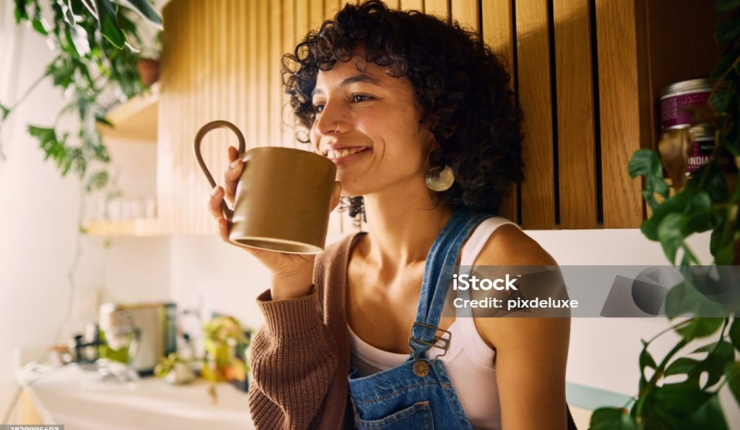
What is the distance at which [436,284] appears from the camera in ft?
→ 2.59

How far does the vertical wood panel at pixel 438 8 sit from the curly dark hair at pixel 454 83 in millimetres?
56

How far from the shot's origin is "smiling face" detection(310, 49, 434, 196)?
0.80 metres

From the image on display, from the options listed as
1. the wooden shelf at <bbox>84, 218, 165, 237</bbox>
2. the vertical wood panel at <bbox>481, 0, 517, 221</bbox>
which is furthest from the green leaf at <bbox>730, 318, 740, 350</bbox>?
the wooden shelf at <bbox>84, 218, 165, 237</bbox>

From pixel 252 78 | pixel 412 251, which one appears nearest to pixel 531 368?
pixel 412 251

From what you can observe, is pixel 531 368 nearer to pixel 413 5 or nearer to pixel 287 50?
pixel 413 5

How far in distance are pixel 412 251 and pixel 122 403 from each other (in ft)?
5.37

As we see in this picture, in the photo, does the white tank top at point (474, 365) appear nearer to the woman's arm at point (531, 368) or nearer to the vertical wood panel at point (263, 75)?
the woman's arm at point (531, 368)

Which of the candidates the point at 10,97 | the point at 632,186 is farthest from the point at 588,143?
the point at 10,97

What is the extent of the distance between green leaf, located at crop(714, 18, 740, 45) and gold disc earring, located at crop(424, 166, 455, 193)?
453mm

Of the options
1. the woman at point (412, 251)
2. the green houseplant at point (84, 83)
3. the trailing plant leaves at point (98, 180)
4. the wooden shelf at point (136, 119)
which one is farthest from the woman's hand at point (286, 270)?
the trailing plant leaves at point (98, 180)

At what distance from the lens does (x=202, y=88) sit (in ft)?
5.49

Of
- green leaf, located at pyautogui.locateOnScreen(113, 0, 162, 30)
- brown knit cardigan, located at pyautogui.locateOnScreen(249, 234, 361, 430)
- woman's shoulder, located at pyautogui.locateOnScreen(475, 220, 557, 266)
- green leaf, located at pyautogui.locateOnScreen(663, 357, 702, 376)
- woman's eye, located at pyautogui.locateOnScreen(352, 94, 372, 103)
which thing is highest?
green leaf, located at pyautogui.locateOnScreen(113, 0, 162, 30)

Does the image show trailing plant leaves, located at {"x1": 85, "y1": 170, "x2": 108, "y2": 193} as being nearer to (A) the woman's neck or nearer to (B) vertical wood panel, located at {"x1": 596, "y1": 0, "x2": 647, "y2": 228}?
(A) the woman's neck

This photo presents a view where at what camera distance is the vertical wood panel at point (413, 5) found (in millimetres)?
943
